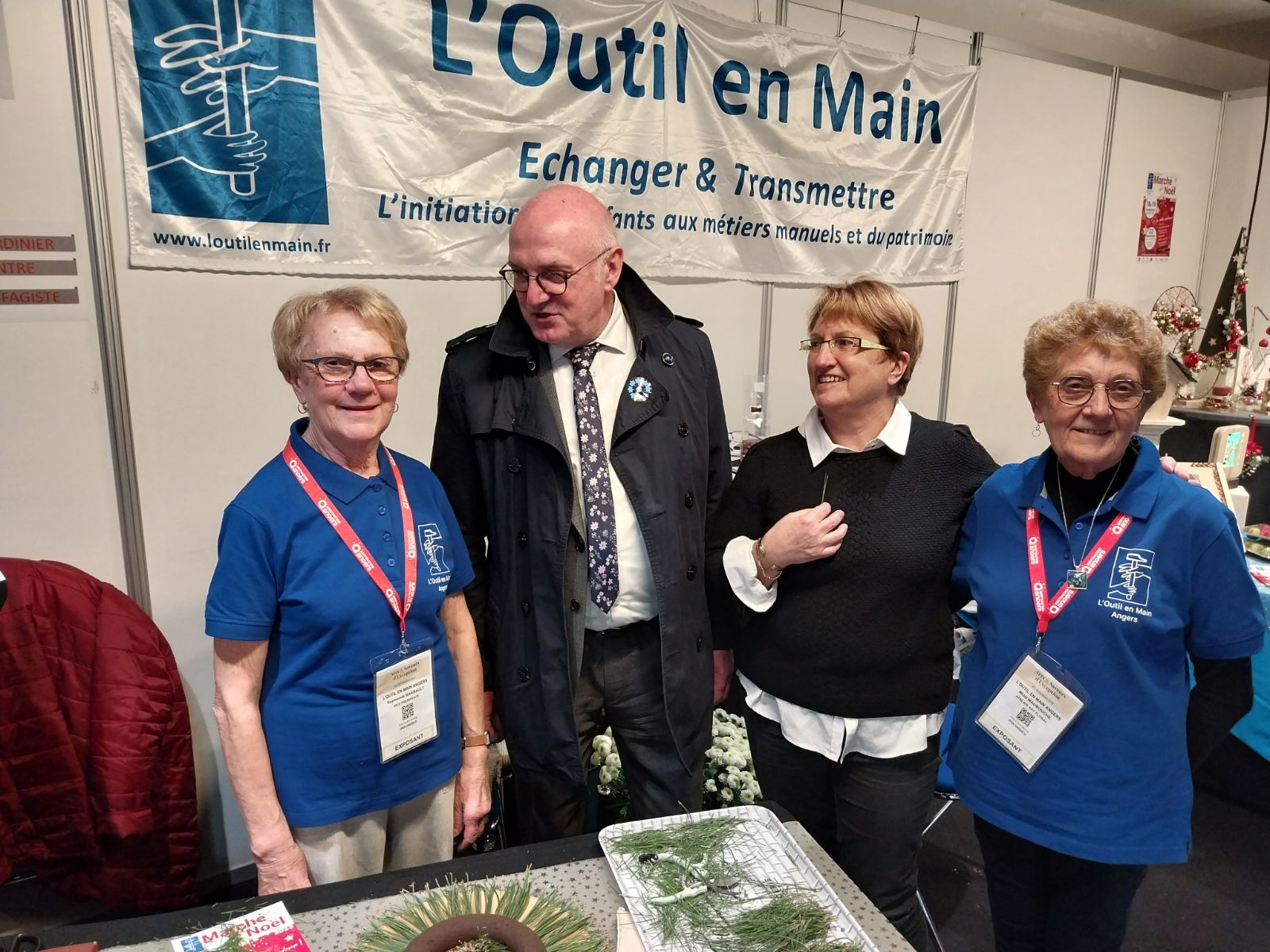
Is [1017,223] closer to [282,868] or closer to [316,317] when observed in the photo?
[316,317]

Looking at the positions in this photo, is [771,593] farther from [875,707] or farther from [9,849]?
[9,849]

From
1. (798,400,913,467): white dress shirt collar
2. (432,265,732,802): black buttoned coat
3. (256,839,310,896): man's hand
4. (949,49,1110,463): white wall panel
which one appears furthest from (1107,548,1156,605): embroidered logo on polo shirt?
(949,49,1110,463): white wall panel

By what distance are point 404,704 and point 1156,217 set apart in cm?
480

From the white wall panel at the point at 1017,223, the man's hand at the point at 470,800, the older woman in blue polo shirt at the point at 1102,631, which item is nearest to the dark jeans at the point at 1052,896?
the older woman in blue polo shirt at the point at 1102,631

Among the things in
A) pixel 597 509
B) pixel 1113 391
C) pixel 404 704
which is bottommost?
pixel 404 704

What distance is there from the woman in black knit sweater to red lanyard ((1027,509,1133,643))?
162mm

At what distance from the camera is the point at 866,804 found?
4.73 feet

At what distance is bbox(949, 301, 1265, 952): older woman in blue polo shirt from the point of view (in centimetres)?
119

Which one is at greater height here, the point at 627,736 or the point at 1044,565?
the point at 1044,565

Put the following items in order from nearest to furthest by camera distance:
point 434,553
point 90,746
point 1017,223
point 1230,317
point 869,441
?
point 434,553 < point 869,441 < point 90,746 < point 1017,223 < point 1230,317

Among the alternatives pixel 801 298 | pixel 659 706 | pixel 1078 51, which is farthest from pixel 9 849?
pixel 1078 51

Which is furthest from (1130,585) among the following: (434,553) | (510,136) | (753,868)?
(510,136)

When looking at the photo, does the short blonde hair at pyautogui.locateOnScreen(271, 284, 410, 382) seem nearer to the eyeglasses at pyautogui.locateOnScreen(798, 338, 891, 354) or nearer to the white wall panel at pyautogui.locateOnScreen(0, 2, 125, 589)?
the eyeglasses at pyautogui.locateOnScreen(798, 338, 891, 354)

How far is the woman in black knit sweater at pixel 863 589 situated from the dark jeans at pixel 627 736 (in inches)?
9.0
